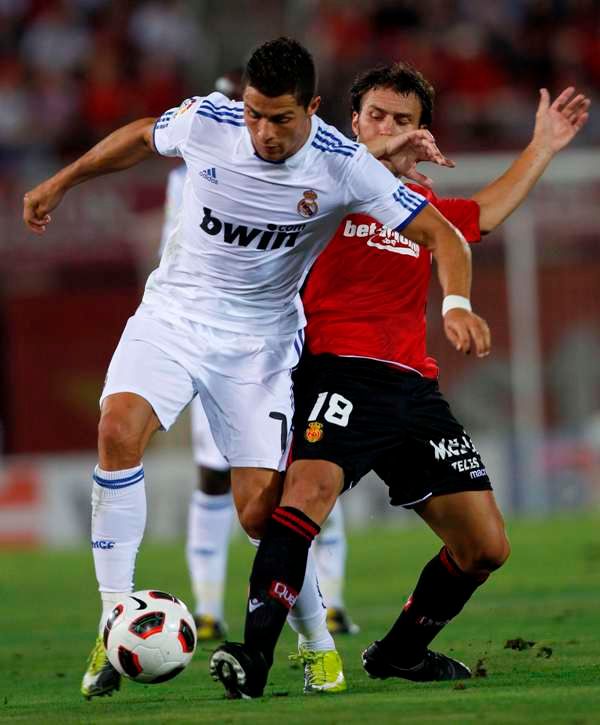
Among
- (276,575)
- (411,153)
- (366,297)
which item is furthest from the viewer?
(366,297)

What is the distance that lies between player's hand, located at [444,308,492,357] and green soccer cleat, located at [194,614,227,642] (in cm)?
370

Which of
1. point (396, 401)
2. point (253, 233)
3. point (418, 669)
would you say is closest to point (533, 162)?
point (396, 401)

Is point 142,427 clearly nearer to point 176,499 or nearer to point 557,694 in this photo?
point 557,694

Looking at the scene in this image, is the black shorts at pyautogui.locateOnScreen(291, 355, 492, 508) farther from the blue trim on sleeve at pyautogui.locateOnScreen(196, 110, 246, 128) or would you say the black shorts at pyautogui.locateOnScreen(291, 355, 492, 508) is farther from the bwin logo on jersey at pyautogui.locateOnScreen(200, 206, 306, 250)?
the blue trim on sleeve at pyautogui.locateOnScreen(196, 110, 246, 128)

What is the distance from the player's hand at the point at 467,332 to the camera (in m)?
5.16

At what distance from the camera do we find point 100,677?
5.94 metres

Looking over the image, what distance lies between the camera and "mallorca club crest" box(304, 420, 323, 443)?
598cm

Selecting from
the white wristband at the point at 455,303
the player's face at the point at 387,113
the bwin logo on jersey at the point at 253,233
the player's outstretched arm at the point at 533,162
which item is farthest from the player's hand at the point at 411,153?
the white wristband at the point at 455,303

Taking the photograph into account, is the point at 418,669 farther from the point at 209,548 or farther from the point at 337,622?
the point at 209,548

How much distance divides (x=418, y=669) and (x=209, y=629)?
2.46m

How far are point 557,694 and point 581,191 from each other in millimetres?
13558

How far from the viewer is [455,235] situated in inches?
224


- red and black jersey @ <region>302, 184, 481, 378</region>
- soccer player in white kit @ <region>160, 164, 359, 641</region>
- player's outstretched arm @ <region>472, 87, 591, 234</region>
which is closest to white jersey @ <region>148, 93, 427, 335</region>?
red and black jersey @ <region>302, 184, 481, 378</region>

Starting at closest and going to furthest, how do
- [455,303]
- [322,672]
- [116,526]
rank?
[455,303] → [116,526] → [322,672]
